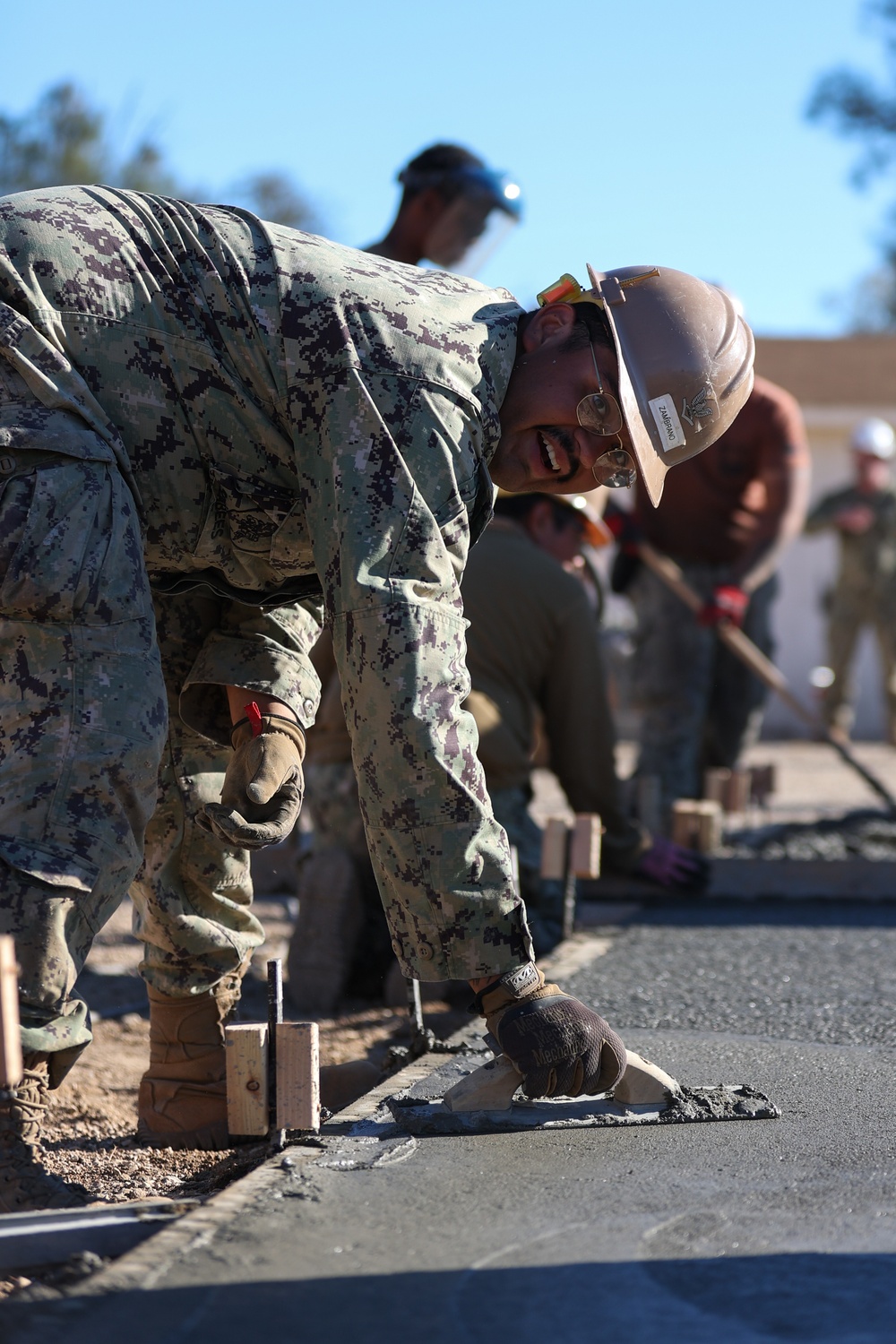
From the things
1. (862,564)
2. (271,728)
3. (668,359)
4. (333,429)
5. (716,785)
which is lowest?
(716,785)

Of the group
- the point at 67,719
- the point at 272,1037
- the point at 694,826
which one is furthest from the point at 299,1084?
the point at 694,826

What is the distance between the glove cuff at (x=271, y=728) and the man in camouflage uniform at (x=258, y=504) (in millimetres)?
172

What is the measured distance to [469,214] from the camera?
5.80 m

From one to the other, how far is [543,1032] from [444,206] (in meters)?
4.03

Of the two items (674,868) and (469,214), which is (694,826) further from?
(469,214)

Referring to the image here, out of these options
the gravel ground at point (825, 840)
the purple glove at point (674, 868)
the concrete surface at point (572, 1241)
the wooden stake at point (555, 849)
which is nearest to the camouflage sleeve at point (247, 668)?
the concrete surface at point (572, 1241)

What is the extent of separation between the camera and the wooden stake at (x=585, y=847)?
439cm

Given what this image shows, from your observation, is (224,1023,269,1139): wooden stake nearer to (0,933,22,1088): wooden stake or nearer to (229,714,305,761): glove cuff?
(229,714,305,761): glove cuff

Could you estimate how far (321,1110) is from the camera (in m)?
3.28

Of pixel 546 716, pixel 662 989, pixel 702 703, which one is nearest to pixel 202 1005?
pixel 662 989

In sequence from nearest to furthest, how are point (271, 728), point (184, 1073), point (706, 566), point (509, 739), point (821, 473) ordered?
point (271, 728) → point (184, 1073) → point (509, 739) → point (706, 566) → point (821, 473)

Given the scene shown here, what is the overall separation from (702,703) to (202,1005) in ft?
14.6

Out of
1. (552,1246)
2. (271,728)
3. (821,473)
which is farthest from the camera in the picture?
(821,473)

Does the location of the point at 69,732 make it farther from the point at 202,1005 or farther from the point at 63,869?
the point at 202,1005
